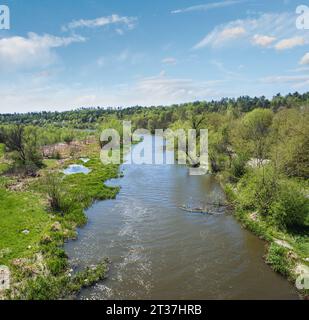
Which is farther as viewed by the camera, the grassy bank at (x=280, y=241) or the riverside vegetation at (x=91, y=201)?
the grassy bank at (x=280, y=241)

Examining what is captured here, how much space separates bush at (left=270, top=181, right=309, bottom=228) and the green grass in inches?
715

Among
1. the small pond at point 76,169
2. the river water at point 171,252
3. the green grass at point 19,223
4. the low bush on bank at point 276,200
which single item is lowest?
the river water at point 171,252

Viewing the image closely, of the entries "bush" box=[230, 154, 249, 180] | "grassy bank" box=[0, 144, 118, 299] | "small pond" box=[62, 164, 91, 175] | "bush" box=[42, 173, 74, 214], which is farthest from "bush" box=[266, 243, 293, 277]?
"small pond" box=[62, 164, 91, 175]

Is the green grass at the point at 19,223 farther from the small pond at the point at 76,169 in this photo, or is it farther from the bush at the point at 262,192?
the bush at the point at 262,192

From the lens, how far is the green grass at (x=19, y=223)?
20.2 metres

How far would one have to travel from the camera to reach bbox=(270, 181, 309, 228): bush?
2325cm

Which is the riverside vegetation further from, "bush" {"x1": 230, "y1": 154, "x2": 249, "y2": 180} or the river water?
the river water

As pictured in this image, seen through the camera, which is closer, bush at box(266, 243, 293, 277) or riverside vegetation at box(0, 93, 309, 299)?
riverside vegetation at box(0, 93, 309, 299)

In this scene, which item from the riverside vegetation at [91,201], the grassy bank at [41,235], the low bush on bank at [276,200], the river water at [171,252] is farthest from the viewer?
the low bush on bank at [276,200]

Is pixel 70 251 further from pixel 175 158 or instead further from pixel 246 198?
pixel 175 158

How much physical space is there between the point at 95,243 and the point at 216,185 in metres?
21.9

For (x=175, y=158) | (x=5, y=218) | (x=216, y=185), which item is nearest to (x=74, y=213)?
(x=5, y=218)

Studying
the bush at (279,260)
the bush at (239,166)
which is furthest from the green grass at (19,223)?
the bush at (239,166)
